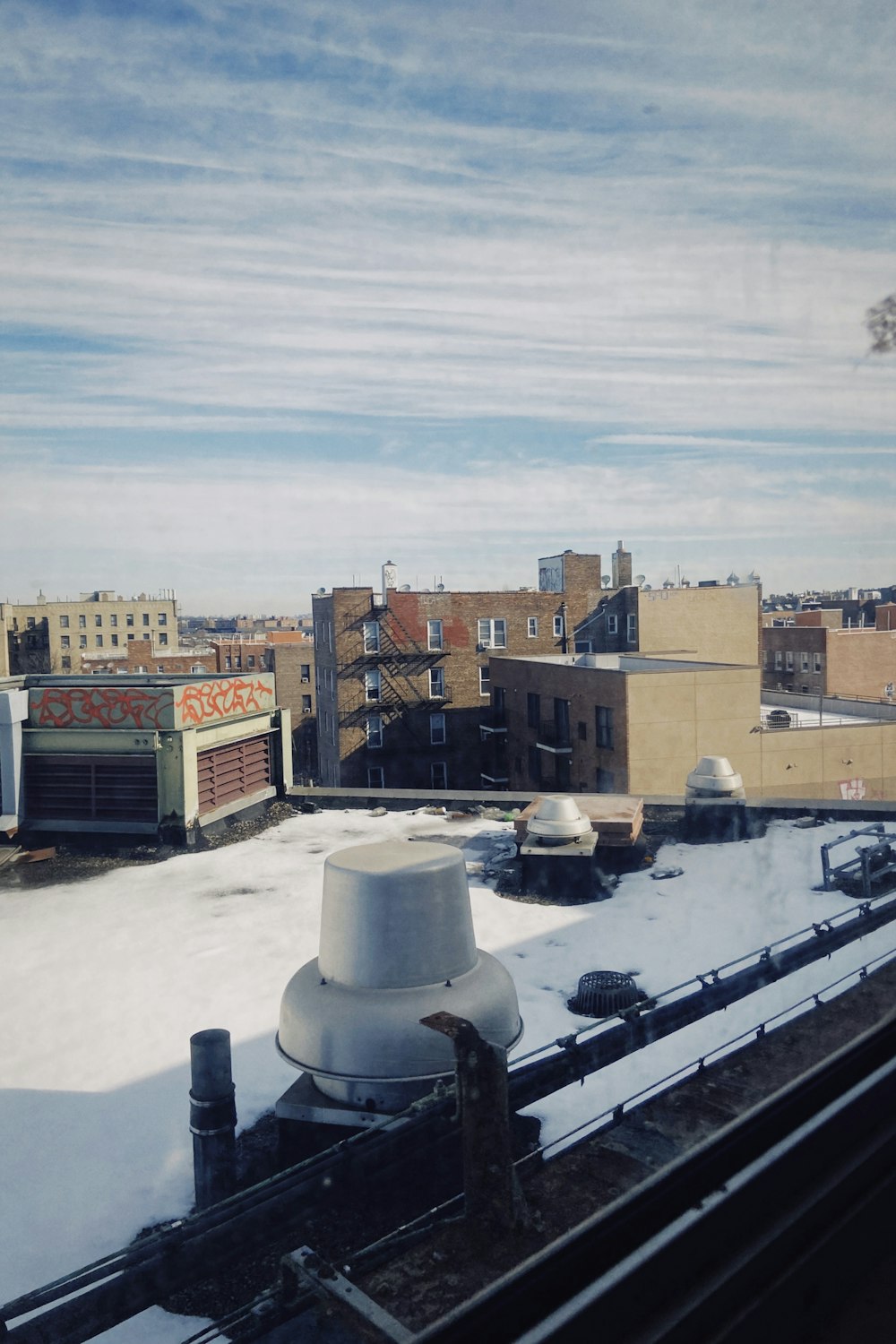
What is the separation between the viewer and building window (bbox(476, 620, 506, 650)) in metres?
3.55

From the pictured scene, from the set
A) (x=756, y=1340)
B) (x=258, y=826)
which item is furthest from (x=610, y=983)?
(x=258, y=826)

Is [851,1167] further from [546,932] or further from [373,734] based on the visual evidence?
[546,932]

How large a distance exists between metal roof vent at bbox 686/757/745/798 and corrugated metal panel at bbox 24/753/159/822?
3.68m

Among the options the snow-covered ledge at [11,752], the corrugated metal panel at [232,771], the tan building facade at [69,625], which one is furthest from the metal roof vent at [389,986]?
the snow-covered ledge at [11,752]

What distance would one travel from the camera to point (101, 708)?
6.52m

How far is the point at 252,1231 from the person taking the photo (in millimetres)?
1333

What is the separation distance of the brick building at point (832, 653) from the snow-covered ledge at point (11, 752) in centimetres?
518

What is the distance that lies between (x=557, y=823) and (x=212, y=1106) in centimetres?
320

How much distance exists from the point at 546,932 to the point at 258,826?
2813 millimetres

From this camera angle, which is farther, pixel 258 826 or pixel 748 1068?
pixel 258 826

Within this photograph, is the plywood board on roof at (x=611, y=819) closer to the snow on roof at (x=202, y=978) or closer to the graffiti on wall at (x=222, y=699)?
the snow on roof at (x=202, y=978)

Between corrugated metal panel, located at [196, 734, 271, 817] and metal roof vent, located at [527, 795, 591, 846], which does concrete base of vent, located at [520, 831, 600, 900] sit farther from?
corrugated metal panel, located at [196, 734, 271, 817]

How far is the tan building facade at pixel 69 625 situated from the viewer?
6.56 ft

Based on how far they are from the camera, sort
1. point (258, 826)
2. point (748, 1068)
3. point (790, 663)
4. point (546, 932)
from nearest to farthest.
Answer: point (748, 1068) → point (790, 663) → point (546, 932) → point (258, 826)
